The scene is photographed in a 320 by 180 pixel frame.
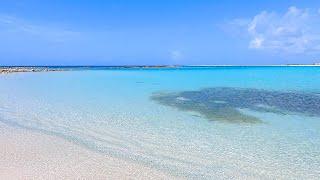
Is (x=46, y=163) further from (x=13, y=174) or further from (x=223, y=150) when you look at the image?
(x=223, y=150)

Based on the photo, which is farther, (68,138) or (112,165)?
(68,138)

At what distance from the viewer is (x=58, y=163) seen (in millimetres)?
6480

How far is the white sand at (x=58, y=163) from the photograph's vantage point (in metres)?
5.88

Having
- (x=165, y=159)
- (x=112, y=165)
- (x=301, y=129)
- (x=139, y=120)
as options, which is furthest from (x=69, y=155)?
(x=301, y=129)

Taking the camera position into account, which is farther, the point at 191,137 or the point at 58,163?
the point at 191,137

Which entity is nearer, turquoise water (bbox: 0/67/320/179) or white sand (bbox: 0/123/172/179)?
white sand (bbox: 0/123/172/179)

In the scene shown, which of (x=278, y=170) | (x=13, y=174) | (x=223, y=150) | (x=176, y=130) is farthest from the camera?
(x=176, y=130)

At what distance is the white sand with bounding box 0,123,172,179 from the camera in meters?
5.88

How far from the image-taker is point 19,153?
710 centimetres

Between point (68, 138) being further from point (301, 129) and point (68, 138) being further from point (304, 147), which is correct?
point (301, 129)

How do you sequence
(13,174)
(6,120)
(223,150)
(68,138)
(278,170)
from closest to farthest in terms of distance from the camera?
(13,174) → (278,170) → (223,150) → (68,138) → (6,120)

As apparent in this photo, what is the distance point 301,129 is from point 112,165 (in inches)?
246

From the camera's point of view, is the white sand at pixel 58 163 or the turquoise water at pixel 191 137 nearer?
the white sand at pixel 58 163

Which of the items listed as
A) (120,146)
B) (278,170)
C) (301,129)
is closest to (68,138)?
(120,146)
